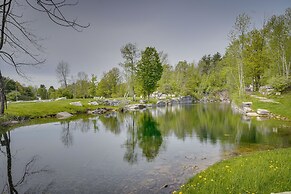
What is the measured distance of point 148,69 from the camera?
85.1 meters

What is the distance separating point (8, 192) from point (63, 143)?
530 inches

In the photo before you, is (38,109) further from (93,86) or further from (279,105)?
(93,86)

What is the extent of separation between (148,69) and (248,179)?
7570 centimetres

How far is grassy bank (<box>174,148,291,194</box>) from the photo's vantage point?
9.64 meters

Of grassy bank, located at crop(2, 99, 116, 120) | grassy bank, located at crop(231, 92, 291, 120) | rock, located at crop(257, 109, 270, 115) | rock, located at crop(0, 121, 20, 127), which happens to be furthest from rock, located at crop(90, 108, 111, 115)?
rock, located at crop(257, 109, 270, 115)

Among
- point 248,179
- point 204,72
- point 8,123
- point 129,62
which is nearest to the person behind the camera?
point 248,179

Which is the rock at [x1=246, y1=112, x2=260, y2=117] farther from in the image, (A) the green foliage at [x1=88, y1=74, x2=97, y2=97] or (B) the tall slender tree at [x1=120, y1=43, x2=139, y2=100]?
(A) the green foliage at [x1=88, y1=74, x2=97, y2=97]

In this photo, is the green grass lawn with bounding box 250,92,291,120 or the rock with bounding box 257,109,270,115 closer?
the green grass lawn with bounding box 250,92,291,120

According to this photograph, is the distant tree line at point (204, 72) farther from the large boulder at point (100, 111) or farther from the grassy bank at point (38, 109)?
the large boulder at point (100, 111)

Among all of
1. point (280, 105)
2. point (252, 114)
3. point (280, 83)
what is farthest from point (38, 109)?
point (280, 83)

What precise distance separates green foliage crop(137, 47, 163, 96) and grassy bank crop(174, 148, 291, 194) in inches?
2859

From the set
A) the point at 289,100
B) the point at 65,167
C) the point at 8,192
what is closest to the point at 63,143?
the point at 65,167

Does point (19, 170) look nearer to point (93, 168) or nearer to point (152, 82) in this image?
point (93, 168)

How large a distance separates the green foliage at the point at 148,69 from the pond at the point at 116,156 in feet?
173
